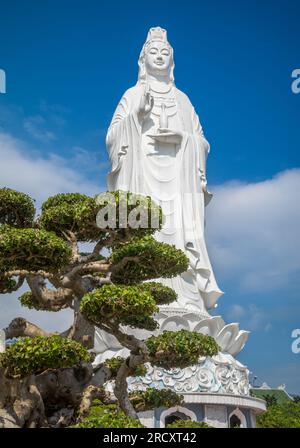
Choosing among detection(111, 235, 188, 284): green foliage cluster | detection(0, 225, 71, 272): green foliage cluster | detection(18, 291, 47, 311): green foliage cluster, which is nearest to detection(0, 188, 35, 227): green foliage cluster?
detection(0, 225, 71, 272): green foliage cluster

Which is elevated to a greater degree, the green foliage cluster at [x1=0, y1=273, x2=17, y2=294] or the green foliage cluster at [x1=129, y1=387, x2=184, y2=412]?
A: the green foliage cluster at [x1=0, y1=273, x2=17, y2=294]

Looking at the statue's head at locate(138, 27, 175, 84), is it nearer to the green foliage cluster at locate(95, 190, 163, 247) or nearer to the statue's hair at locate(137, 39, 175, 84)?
the statue's hair at locate(137, 39, 175, 84)

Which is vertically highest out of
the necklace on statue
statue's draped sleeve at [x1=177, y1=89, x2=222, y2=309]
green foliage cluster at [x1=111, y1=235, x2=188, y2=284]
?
the necklace on statue

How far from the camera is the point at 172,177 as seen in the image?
13.2m

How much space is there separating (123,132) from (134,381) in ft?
19.1

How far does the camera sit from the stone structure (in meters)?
10.0

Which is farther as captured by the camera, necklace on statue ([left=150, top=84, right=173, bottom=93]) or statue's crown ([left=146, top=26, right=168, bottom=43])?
statue's crown ([left=146, top=26, right=168, bottom=43])

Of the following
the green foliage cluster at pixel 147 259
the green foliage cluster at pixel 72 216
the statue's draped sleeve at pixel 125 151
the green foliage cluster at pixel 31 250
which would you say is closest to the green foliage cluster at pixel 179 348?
the green foliage cluster at pixel 147 259

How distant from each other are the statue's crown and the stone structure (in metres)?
0.03

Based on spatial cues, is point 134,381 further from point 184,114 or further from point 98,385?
point 184,114
